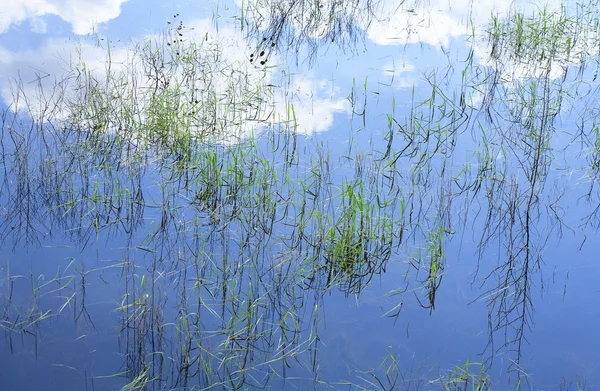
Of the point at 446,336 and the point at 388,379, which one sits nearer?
the point at 388,379

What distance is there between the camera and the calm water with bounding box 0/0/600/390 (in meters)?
2.88

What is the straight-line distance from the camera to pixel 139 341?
286cm

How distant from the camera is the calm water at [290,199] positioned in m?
2.88

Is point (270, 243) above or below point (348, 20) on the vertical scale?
below

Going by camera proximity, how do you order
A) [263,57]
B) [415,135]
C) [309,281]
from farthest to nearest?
[263,57] < [415,135] < [309,281]

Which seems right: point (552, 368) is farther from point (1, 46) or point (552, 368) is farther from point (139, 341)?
point (1, 46)

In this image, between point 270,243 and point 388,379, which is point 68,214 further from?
point 388,379

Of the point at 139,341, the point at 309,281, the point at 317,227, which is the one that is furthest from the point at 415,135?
the point at 139,341

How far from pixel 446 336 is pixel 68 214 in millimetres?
1925

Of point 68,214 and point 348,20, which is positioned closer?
point 68,214

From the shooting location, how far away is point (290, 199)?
3.86 m

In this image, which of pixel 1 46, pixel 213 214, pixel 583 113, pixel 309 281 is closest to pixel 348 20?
pixel 583 113

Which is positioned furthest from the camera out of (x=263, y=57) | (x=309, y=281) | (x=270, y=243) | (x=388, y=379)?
(x=263, y=57)

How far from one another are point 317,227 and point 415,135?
125cm
